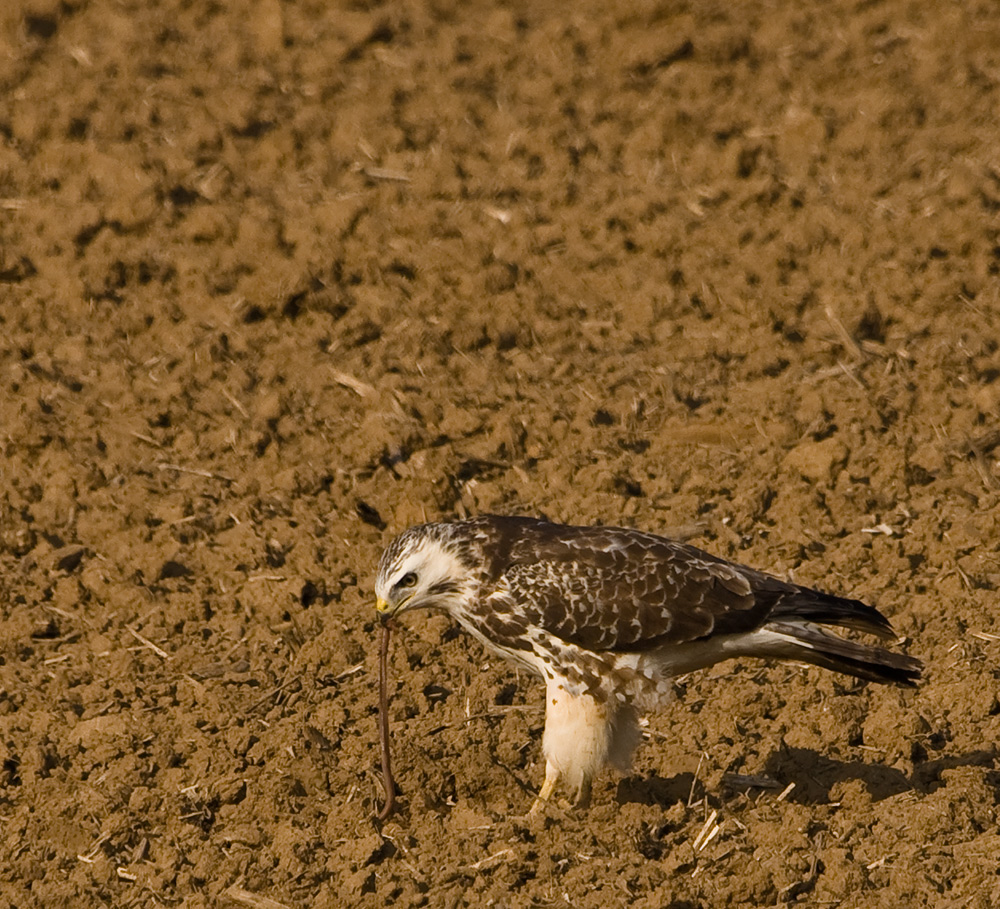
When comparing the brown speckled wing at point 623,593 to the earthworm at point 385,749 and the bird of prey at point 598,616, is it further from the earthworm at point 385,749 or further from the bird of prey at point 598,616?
Answer: the earthworm at point 385,749

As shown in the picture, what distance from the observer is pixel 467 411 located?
10445 mm

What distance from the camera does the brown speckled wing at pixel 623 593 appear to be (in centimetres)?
721

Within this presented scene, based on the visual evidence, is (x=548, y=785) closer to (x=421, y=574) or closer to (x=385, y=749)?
(x=385, y=749)

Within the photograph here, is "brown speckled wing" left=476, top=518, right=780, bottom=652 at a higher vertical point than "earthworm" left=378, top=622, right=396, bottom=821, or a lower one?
higher

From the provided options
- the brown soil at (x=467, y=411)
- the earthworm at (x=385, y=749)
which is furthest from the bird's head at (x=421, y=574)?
the brown soil at (x=467, y=411)

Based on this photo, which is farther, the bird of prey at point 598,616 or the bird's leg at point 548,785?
the bird's leg at point 548,785

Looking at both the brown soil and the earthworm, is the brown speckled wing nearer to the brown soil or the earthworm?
the earthworm

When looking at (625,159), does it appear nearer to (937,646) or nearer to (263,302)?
(263,302)

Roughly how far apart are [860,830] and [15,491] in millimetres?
5249

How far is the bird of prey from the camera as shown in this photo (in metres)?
7.23

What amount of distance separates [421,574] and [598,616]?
779 mm

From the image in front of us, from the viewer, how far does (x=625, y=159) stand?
13750mm

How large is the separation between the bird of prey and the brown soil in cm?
43

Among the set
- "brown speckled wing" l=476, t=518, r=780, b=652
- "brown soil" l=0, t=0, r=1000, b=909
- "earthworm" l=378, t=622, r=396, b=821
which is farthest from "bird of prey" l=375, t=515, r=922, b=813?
"brown soil" l=0, t=0, r=1000, b=909
